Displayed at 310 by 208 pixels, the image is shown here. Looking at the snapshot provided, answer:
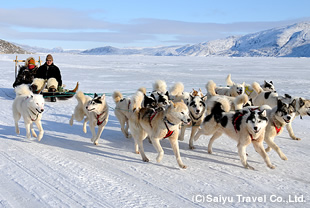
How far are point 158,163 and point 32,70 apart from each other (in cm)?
786

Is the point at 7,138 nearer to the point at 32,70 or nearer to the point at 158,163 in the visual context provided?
the point at 158,163

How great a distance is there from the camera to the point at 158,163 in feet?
14.7

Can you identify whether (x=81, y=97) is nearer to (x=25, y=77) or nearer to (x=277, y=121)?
(x=277, y=121)

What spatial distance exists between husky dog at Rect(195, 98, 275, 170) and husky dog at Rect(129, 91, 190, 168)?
79 centimetres

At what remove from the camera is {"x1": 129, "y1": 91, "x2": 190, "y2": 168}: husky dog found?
13.5 ft

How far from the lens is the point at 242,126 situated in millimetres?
4305

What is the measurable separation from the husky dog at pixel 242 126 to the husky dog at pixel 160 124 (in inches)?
31.2

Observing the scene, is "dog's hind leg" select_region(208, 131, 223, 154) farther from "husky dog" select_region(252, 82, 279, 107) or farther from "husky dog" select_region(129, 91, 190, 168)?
"husky dog" select_region(252, 82, 279, 107)

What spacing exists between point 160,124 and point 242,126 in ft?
3.73

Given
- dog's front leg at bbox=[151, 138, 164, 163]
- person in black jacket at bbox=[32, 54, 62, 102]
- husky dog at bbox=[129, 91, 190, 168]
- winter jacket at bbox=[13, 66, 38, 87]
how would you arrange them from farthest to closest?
1. winter jacket at bbox=[13, 66, 38, 87]
2. person in black jacket at bbox=[32, 54, 62, 102]
3. dog's front leg at bbox=[151, 138, 164, 163]
4. husky dog at bbox=[129, 91, 190, 168]

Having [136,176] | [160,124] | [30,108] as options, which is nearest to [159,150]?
[160,124]

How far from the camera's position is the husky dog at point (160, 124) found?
4.12 metres

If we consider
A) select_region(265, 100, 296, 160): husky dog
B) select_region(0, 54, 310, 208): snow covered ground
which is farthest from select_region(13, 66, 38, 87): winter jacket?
select_region(265, 100, 296, 160): husky dog

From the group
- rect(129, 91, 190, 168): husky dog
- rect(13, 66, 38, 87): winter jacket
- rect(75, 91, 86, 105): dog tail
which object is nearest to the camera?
rect(129, 91, 190, 168): husky dog
